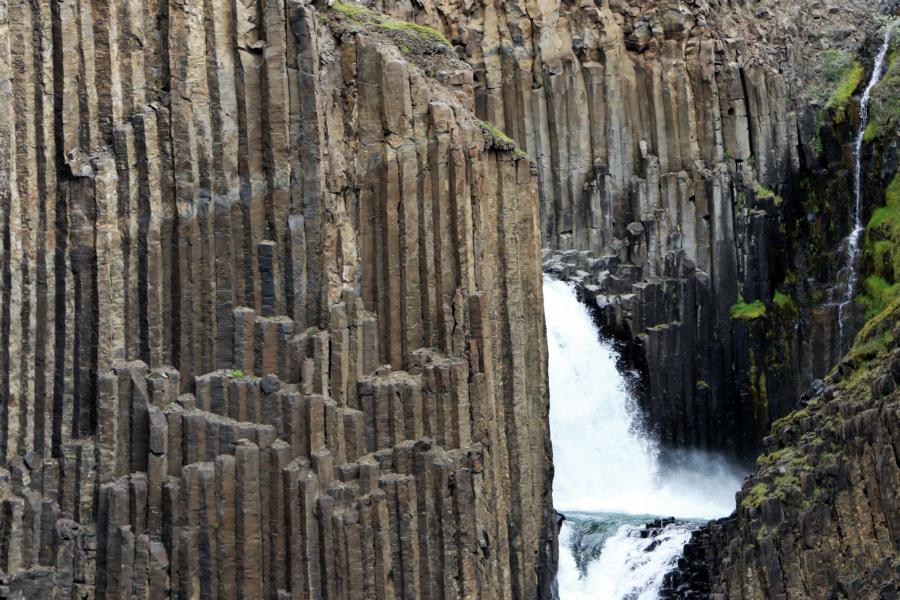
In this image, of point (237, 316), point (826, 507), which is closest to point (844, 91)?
point (826, 507)

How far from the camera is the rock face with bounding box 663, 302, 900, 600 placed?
29047mm

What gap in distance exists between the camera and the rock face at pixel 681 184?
4769 cm

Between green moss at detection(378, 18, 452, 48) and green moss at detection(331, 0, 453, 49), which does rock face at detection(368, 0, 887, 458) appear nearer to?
green moss at detection(378, 18, 452, 48)

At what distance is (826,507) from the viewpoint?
30812mm

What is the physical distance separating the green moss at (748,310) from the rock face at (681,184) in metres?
0.22

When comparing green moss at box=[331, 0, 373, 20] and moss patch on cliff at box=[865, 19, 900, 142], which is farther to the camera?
moss patch on cliff at box=[865, 19, 900, 142]

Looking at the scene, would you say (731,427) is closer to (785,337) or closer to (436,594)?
(785,337)

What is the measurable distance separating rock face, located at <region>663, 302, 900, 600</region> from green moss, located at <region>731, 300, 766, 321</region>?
11608 mm

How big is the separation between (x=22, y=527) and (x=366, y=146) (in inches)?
408

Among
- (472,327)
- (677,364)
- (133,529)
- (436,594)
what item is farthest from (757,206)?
(133,529)

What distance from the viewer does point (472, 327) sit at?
32.8m

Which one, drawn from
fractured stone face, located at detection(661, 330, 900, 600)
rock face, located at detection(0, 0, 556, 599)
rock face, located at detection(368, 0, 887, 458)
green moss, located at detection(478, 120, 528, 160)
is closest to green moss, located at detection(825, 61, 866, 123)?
rock face, located at detection(368, 0, 887, 458)

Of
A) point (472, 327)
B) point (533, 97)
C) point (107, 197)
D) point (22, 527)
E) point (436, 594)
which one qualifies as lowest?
point (436, 594)

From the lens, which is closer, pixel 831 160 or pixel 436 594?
pixel 436 594
